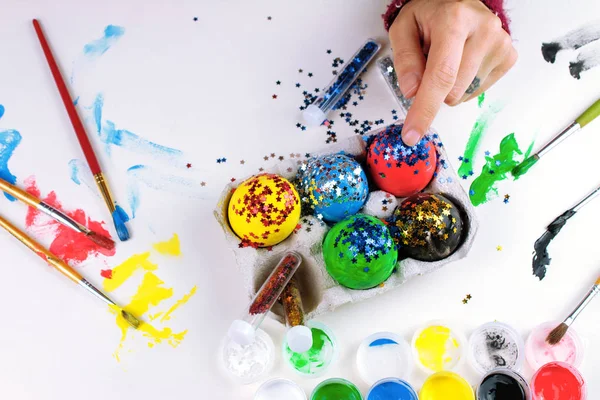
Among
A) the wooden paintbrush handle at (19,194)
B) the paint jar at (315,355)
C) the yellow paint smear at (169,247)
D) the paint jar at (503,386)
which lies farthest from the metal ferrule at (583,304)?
the wooden paintbrush handle at (19,194)

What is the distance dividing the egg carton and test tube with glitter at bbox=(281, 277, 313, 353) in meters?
0.02

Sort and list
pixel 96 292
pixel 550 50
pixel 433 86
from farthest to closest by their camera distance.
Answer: pixel 550 50 → pixel 96 292 → pixel 433 86

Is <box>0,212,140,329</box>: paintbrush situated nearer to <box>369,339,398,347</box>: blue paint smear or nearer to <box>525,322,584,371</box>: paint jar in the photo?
<box>369,339,398,347</box>: blue paint smear

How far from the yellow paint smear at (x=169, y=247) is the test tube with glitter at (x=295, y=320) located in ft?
0.62

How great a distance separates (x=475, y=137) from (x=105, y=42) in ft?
2.13

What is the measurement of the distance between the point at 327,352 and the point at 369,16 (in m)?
0.58

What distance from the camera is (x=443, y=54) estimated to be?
81 cm

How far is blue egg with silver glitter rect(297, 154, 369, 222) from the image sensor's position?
84 cm

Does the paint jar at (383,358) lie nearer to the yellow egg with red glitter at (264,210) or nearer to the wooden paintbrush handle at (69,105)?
the yellow egg with red glitter at (264,210)

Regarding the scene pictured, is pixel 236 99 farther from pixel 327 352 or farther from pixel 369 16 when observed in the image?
pixel 327 352

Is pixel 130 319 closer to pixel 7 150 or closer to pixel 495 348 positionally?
pixel 7 150

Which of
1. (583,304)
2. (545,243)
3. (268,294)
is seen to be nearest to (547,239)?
(545,243)

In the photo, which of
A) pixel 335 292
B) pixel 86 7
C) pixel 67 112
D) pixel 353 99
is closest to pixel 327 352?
pixel 335 292

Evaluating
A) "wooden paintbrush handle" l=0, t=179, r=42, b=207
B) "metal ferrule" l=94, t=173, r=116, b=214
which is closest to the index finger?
"metal ferrule" l=94, t=173, r=116, b=214
